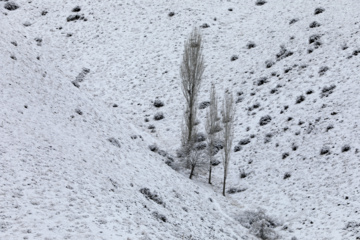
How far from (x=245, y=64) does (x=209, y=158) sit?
12.7 m

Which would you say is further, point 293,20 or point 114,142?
point 293,20

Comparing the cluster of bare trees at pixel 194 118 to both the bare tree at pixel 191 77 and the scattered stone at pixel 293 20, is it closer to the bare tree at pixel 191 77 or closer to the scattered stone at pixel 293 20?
the bare tree at pixel 191 77

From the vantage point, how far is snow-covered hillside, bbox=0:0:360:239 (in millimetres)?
15055

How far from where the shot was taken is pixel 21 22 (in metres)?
44.2

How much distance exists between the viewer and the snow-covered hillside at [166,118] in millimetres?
15055

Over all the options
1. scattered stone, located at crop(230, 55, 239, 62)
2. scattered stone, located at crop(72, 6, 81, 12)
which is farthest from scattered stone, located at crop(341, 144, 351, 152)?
scattered stone, located at crop(72, 6, 81, 12)

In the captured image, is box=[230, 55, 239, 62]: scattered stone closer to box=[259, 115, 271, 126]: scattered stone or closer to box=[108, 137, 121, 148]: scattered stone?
box=[259, 115, 271, 126]: scattered stone

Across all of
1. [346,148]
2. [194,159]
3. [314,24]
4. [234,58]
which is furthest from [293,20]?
[194,159]

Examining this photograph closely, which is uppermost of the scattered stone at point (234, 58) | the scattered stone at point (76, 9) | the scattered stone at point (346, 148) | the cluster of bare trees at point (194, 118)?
the scattered stone at point (76, 9)

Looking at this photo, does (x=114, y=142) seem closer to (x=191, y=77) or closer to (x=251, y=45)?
(x=191, y=77)

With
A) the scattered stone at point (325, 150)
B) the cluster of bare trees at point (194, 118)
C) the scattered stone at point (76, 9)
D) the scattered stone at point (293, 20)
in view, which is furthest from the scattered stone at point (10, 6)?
the scattered stone at point (325, 150)

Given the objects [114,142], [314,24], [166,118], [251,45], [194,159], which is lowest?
[114,142]

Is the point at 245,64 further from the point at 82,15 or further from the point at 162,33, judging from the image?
the point at 82,15

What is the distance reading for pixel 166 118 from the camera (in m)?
32.8
